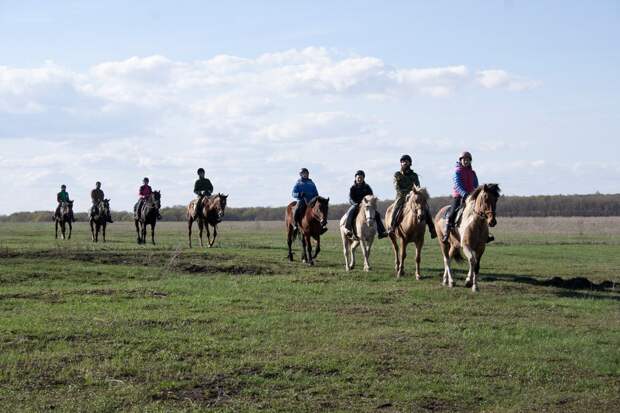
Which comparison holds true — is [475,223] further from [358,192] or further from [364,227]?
[358,192]

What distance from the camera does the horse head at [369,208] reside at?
70.8 ft

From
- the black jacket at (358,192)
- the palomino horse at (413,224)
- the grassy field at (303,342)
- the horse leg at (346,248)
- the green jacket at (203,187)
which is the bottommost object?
the grassy field at (303,342)

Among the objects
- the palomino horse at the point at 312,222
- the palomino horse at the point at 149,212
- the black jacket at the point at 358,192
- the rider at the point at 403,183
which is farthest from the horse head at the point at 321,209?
the palomino horse at the point at 149,212

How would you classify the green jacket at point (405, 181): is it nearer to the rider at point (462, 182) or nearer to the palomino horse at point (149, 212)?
the rider at point (462, 182)

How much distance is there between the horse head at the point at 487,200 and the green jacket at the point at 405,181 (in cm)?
321

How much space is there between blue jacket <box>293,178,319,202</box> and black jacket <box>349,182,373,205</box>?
2.59 m

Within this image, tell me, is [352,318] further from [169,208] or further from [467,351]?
[169,208]

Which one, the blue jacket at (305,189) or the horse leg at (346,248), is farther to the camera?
the blue jacket at (305,189)

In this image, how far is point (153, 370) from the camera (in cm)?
1045

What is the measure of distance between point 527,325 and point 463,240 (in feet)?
14.4

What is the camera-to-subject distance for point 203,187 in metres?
34.2

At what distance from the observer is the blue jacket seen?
24812 mm

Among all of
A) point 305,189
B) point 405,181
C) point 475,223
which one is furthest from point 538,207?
point 475,223

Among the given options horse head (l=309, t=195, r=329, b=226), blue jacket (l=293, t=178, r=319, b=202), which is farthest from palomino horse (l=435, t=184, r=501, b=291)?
blue jacket (l=293, t=178, r=319, b=202)
